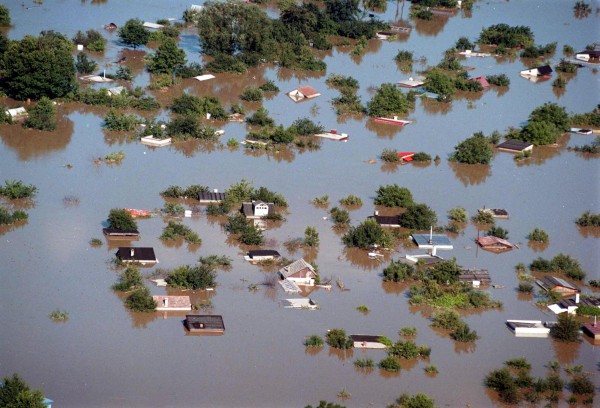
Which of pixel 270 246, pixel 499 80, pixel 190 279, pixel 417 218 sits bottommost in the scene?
pixel 499 80

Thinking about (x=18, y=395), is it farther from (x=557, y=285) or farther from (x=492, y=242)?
(x=492, y=242)

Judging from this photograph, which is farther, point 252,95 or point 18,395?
point 252,95

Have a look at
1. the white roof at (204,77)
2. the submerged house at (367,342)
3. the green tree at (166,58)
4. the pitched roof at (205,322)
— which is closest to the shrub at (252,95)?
the white roof at (204,77)

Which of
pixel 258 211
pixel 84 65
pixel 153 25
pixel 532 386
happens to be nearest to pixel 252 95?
pixel 84 65

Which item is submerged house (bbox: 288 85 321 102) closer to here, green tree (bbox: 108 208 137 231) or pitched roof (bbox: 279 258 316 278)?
green tree (bbox: 108 208 137 231)

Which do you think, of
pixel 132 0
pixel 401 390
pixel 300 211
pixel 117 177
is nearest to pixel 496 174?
pixel 300 211

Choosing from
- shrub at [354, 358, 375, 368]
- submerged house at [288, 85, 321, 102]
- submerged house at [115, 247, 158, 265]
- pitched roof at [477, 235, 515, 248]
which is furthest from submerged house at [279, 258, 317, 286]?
submerged house at [288, 85, 321, 102]
